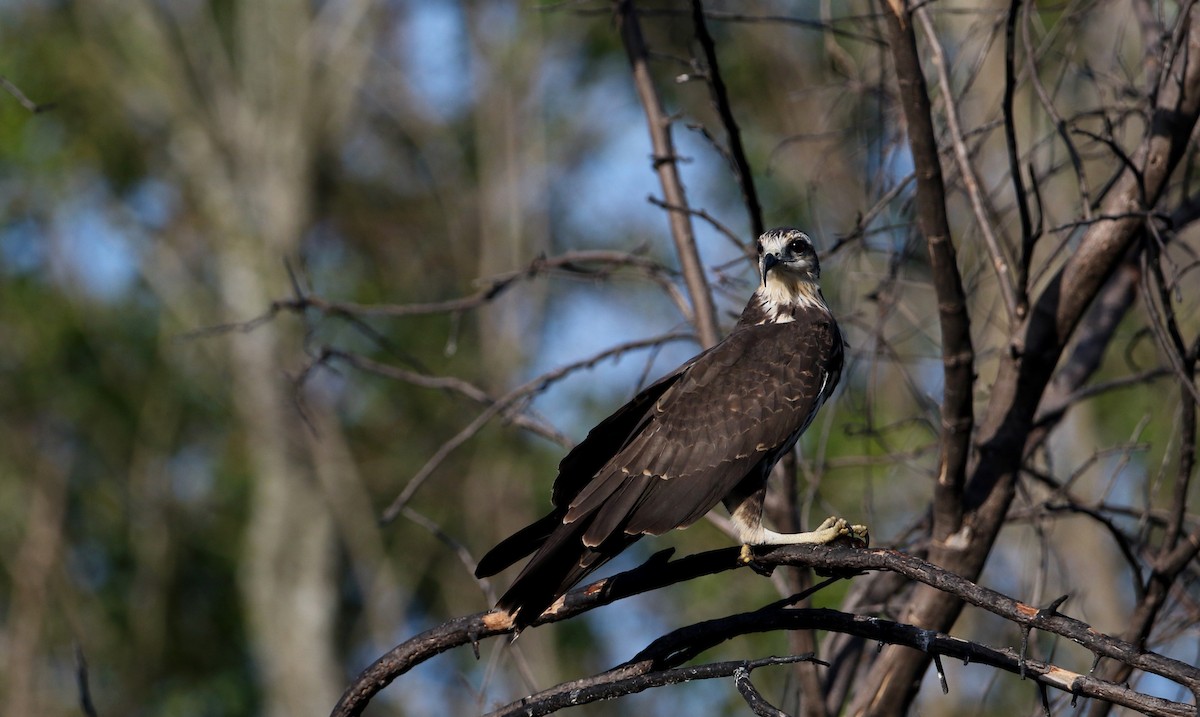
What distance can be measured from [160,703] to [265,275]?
5.88 meters

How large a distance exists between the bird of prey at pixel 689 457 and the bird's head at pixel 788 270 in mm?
76

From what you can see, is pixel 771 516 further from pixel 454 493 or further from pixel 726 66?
pixel 726 66

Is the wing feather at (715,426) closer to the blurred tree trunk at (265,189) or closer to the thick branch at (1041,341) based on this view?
the thick branch at (1041,341)

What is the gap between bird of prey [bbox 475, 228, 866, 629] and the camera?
331 centimetres

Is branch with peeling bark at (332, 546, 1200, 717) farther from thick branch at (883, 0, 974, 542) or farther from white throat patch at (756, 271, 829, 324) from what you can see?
white throat patch at (756, 271, 829, 324)

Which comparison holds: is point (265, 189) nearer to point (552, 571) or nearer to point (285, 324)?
point (285, 324)

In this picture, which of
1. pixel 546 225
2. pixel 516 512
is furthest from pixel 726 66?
pixel 516 512

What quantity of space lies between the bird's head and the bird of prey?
0.08 m

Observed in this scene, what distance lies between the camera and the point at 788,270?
15.0 feet

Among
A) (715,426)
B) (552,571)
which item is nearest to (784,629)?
(552,571)

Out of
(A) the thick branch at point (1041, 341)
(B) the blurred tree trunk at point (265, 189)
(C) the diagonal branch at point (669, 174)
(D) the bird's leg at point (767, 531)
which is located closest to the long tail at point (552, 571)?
(D) the bird's leg at point (767, 531)

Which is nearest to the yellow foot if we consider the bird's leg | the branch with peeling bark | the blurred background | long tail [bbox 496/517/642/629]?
the bird's leg

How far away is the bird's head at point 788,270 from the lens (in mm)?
4523

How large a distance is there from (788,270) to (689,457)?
1093 mm
